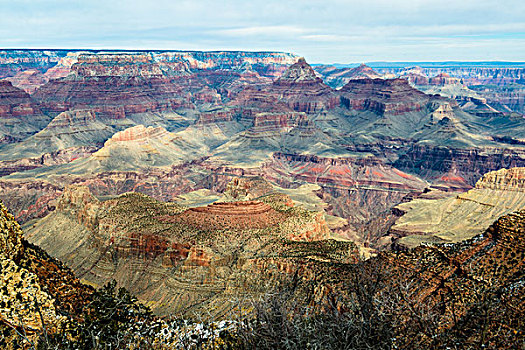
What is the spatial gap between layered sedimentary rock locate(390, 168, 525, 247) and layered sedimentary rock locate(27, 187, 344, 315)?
122 feet

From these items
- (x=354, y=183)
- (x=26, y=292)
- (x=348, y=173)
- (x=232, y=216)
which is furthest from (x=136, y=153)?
(x=26, y=292)

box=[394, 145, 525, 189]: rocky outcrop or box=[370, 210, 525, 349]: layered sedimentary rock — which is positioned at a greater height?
box=[370, 210, 525, 349]: layered sedimentary rock

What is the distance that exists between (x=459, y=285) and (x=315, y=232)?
34.2m

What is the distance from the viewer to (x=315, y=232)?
59.0 metres

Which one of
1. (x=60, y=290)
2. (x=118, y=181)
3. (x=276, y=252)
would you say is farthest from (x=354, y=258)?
(x=118, y=181)

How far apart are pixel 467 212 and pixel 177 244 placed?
70.7 meters

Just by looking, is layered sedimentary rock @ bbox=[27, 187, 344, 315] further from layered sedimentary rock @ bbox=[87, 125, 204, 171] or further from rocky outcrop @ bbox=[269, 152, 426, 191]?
rocky outcrop @ bbox=[269, 152, 426, 191]

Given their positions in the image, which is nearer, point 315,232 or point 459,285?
point 459,285

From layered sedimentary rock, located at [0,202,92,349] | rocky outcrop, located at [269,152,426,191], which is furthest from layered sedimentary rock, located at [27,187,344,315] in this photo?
rocky outcrop, located at [269,152,426,191]

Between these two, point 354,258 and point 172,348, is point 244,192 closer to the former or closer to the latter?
point 354,258

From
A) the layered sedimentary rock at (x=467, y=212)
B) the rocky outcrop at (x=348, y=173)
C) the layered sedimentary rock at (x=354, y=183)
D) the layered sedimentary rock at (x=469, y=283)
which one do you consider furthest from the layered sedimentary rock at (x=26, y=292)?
the rocky outcrop at (x=348, y=173)

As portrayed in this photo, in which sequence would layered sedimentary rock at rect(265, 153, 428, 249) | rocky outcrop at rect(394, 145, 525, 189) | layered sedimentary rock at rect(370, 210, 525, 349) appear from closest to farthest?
layered sedimentary rock at rect(370, 210, 525, 349), layered sedimentary rock at rect(265, 153, 428, 249), rocky outcrop at rect(394, 145, 525, 189)

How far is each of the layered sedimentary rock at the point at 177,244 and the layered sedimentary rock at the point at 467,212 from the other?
37.0 m

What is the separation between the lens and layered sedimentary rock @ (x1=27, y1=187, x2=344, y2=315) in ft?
148
